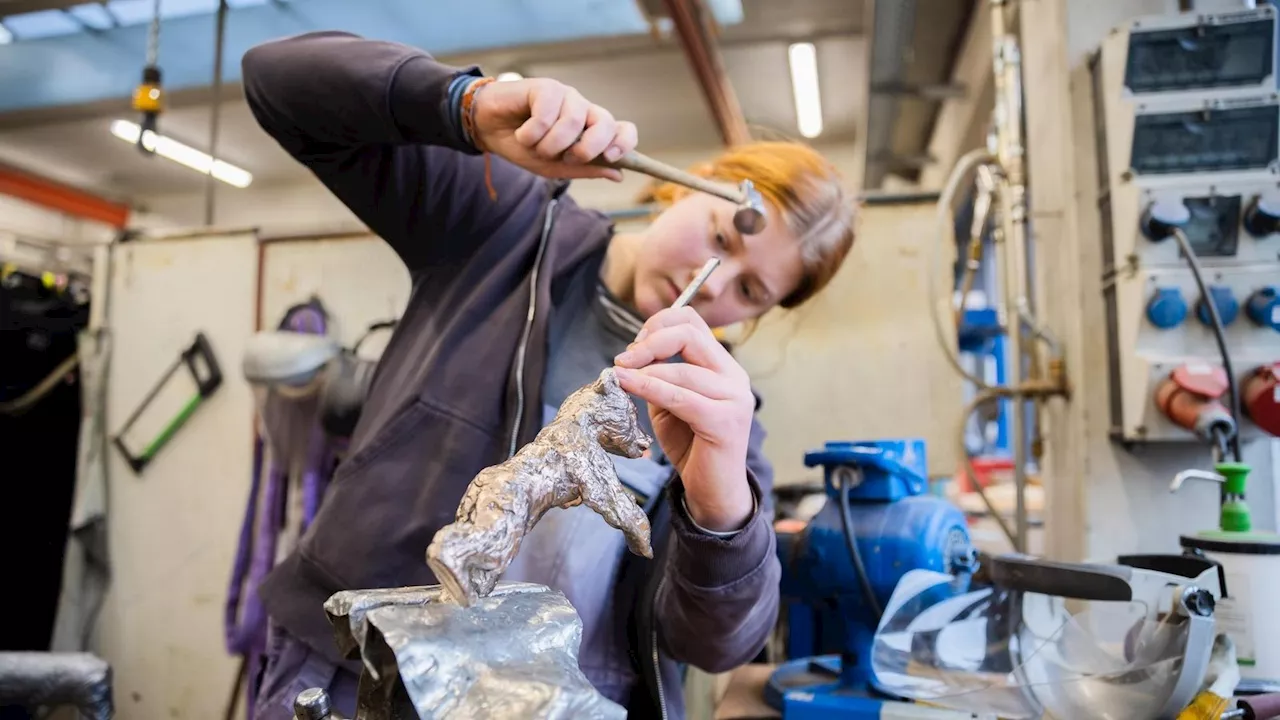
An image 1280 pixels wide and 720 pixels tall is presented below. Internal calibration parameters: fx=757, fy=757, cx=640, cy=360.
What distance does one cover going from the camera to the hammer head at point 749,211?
84 centimetres

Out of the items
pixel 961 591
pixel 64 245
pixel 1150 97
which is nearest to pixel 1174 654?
pixel 961 591

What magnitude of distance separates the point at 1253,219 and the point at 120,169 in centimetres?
685

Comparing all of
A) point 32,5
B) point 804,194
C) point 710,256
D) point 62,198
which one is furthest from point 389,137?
point 62,198

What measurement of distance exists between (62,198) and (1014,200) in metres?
6.25

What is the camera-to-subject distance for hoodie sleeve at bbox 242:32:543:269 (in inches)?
28.8

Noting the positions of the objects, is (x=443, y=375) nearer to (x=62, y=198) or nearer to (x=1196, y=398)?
(x=1196, y=398)

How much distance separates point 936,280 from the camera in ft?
4.99

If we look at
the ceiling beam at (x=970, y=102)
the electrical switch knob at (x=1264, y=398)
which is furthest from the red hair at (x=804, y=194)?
the ceiling beam at (x=970, y=102)

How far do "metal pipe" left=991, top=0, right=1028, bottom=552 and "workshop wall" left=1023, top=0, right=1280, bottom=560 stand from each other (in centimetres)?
3

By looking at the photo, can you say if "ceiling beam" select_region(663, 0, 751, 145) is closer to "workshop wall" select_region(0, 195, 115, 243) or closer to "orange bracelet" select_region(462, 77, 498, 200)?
"orange bracelet" select_region(462, 77, 498, 200)

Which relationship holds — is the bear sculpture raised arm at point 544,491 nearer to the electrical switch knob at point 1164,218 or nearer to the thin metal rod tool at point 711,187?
the thin metal rod tool at point 711,187

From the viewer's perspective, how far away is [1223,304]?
110cm

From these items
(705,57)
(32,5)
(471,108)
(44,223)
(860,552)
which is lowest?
(860,552)

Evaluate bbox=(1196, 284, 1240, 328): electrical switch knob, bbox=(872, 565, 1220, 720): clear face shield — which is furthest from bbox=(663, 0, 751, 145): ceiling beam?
bbox=(872, 565, 1220, 720): clear face shield
